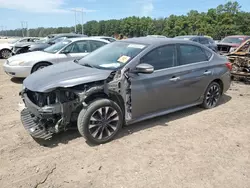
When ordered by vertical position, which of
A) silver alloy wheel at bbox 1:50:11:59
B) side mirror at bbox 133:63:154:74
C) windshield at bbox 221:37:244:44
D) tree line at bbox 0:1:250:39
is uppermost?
tree line at bbox 0:1:250:39

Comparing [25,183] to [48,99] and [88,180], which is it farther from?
[48,99]

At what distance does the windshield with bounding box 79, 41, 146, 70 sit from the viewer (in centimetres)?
394

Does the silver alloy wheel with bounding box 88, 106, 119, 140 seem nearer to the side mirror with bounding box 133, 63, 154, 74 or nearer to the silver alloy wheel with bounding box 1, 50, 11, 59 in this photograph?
the side mirror with bounding box 133, 63, 154, 74

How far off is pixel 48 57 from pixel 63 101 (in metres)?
4.53

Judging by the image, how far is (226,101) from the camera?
19.9ft

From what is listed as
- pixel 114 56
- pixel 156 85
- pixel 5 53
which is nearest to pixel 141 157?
pixel 156 85

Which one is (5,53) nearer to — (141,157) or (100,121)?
(100,121)

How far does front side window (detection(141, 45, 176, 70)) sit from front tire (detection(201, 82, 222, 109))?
4.36 ft

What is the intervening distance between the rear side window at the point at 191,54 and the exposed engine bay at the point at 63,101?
57.1 inches

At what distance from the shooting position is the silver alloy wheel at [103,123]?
356 cm

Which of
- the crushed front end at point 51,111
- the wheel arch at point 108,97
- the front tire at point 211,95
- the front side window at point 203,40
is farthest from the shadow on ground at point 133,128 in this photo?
the front side window at point 203,40

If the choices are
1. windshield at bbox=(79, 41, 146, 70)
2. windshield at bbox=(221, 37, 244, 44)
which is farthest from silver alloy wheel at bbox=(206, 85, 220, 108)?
windshield at bbox=(221, 37, 244, 44)

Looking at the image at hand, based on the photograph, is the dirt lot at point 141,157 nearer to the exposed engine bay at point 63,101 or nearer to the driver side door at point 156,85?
the exposed engine bay at point 63,101

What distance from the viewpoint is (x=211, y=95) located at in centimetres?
531
